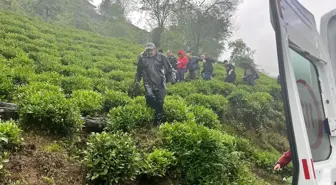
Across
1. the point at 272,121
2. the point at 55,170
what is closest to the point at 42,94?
the point at 55,170

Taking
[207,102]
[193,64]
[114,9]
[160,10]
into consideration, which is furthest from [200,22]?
[207,102]

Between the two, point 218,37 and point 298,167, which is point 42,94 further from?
point 218,37

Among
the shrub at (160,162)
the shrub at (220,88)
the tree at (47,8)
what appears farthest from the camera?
the tree at (47,8)

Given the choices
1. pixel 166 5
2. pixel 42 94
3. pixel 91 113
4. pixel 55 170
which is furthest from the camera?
pixel 166 5

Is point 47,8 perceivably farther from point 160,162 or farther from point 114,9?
point 160,162

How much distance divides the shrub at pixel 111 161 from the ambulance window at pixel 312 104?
2.78m

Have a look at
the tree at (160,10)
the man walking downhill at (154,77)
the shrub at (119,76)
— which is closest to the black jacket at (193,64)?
the shrub at (119,76)

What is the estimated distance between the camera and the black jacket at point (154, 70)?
303 inches

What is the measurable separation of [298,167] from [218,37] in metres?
34.5

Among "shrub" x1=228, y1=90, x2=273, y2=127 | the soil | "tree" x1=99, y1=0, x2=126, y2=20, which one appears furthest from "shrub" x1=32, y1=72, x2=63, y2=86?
"tree" x1=99, y1=0, x2=126, y2=20

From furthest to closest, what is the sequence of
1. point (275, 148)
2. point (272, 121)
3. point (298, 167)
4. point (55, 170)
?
point (272, 121), point (275, 148), point (55, 170), point (298, 167)

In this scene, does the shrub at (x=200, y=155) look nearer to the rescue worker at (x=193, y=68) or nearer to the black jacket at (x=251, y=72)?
the rescue worker at (x=193, y=68)

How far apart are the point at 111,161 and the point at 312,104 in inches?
114

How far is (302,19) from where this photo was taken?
307 cm
